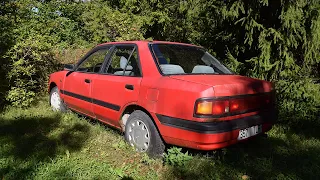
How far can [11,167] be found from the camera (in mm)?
3146

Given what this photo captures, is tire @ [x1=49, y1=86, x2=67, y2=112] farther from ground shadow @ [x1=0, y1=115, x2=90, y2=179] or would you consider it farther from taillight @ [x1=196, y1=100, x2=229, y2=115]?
taillight @ [x1=196, y1=100, x2=229, y2=115]

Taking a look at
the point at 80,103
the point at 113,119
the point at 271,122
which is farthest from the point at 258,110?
the point at 80,103

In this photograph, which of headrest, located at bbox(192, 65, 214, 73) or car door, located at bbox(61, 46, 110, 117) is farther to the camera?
car door, located at bbox(61, 46, 110, 117)

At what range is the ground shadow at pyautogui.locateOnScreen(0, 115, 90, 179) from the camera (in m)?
3.19

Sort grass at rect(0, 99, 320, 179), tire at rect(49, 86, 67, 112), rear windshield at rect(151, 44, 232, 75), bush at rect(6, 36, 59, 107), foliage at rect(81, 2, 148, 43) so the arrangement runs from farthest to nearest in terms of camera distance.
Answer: foliage at rect(81, 2, 148, 43) < bush at rect(6, 36, 59, 107) < tire at rect(49, 86, 67, 112) < rear windshield at rect(151, 44, 232, 75) < grass at rect(0, 99, 320, 179)

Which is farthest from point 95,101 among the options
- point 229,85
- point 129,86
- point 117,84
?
point 229,85

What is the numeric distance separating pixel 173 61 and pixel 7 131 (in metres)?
2.82

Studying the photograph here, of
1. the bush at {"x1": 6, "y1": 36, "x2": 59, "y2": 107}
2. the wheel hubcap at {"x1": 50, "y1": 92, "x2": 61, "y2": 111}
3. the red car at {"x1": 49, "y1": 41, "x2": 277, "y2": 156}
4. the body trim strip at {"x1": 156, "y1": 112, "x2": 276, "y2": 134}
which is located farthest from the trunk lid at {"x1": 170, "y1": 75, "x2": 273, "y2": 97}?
the bush at {"x1": 6, "y1": 36, "x2": 59, "y2": 107}

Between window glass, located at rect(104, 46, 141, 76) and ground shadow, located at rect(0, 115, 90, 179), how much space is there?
1.10m

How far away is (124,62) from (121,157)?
4.66 feet

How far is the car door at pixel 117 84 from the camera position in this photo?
12.0 feet

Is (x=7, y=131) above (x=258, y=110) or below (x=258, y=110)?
below

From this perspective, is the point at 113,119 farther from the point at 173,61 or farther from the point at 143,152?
the point at 173,61

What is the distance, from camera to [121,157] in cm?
353
